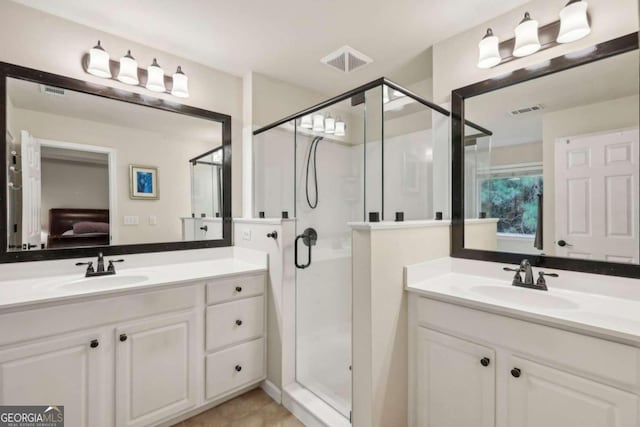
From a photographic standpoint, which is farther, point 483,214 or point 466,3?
point 483,214

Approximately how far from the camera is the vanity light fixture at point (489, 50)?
1.67m

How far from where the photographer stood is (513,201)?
5.34 ft

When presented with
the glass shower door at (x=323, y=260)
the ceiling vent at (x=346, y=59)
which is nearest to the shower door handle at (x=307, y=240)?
the glass shower door at (x=323, y=260)

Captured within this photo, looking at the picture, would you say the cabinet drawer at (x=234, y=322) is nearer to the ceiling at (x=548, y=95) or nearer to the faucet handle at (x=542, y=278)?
the faucet handle at (x=542, y=278)

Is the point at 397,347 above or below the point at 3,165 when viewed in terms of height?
below

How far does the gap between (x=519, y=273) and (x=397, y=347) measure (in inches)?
29.5

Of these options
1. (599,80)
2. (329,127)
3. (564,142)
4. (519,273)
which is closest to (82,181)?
(329,127)

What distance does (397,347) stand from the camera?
4.83ft

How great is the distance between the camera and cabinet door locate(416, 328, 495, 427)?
124cm

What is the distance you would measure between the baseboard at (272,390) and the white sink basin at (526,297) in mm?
1401

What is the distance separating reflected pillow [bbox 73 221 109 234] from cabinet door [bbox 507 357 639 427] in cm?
236

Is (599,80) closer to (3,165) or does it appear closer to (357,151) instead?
(357,151)

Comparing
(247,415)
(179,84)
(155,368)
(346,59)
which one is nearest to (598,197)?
(346,59)

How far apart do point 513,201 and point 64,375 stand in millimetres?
2444
